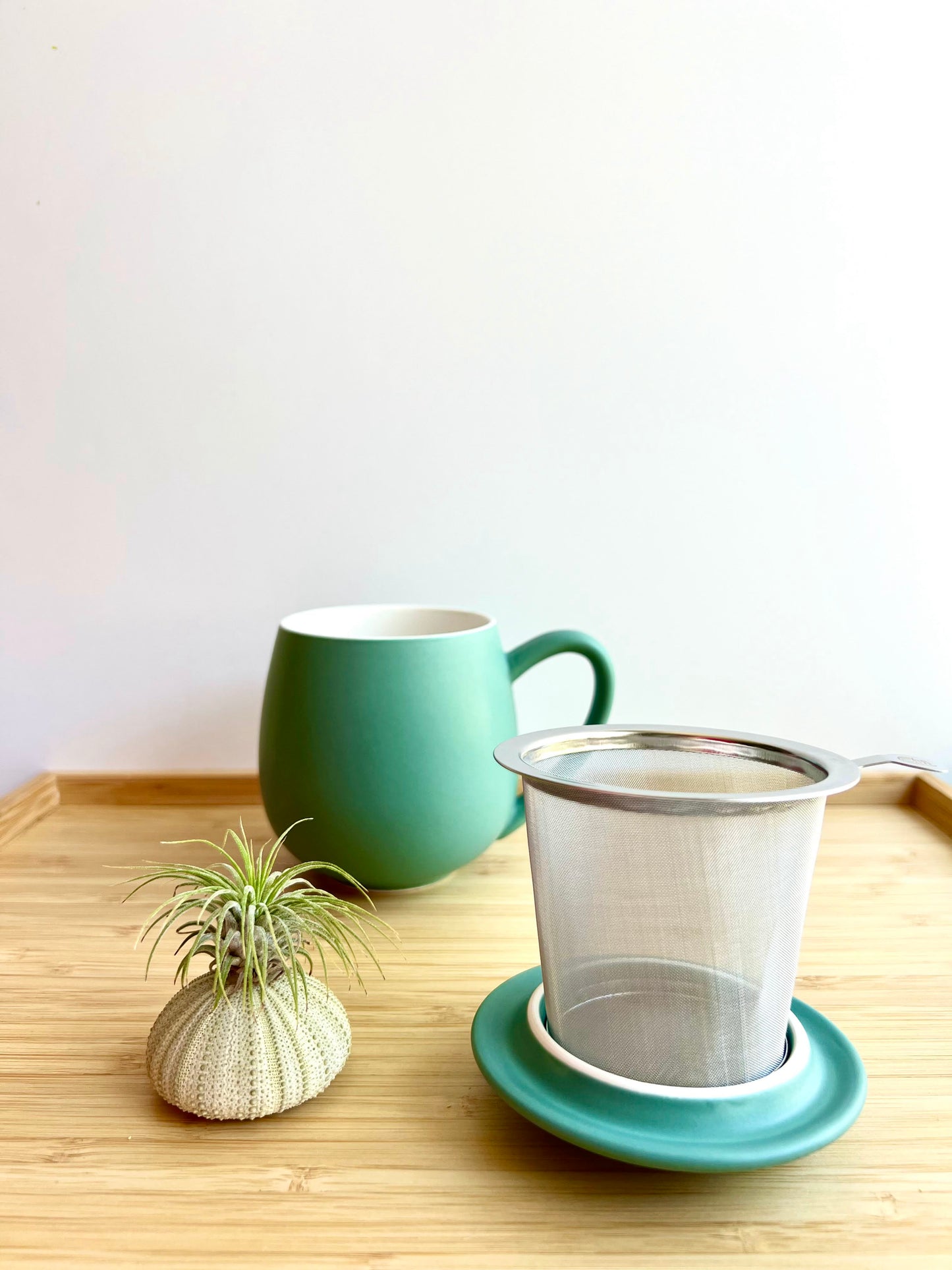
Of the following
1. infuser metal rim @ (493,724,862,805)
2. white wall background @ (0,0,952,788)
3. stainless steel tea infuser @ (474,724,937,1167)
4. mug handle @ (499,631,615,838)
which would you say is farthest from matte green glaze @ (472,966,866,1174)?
white wall background @ (0,0,952,788)

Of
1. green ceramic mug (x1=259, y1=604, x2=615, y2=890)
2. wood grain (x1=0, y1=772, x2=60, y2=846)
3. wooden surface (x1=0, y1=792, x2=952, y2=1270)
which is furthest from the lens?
wood grain (x1=0, y1=772, x2=60, y2=846)

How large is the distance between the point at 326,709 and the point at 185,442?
308 millimetres

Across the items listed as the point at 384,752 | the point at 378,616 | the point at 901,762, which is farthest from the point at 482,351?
the point at 901,762

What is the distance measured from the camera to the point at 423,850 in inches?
21.4

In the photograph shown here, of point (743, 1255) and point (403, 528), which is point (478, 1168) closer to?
point (743, 1255)

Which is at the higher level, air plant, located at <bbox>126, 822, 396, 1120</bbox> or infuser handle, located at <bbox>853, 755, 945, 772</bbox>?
infuser handle, located at <bbox>853, 755, 945, 772</bbox>

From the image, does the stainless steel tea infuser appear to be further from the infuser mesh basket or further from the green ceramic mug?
the green ceramic mug

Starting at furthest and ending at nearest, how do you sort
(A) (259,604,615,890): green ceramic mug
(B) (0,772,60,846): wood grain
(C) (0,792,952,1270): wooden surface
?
(B) (0,772,60,846): wood grain
(A) (259,604,615,890): green ceramic mug
(C) (0,792,952,1270): wooden surface

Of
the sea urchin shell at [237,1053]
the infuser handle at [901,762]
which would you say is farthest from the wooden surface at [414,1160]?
the infuser handle at [901,762]

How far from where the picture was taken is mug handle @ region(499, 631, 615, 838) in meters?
0.60

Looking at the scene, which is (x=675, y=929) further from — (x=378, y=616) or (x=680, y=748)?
(x=378, y=616)

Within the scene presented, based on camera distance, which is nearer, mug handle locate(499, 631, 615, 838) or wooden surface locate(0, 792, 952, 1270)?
wooden surface locate(0, 792, 952, 1270)

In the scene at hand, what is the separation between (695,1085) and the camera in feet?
1.12

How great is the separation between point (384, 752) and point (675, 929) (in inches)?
8.7
